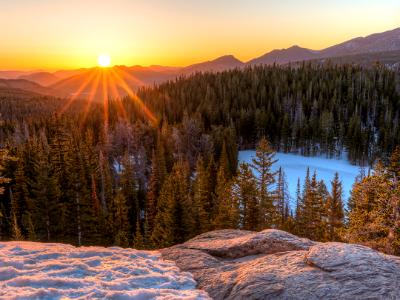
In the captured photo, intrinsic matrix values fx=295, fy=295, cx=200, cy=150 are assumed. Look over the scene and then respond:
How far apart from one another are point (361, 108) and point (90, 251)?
146502 millimetres

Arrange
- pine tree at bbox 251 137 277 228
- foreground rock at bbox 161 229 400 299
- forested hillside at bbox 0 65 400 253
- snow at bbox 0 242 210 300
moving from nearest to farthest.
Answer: foreground rock at bbox 161 229 400 299, snow at bbox 0 242 210 300, pine tree at bbox 251 137 277 228, forested hillside at bbox 0 65 400 253

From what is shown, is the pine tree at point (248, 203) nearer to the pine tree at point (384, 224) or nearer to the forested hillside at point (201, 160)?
the forested hillside at point (201, 160)

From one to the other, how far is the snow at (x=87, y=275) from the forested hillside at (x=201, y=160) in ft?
33.0

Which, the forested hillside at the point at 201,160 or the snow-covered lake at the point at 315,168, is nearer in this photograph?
the forested hillside at the point at 201,160

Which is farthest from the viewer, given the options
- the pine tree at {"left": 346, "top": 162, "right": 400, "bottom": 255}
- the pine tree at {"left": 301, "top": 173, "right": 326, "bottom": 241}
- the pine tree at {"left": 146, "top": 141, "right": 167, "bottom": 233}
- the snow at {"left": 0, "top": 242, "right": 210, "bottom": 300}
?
the pine tree at {"left": 146, "top": 141, "right": 167, "bottom": 233}

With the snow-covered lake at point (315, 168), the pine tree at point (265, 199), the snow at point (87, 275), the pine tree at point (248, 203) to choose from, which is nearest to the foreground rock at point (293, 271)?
the snow at point (87, 275)

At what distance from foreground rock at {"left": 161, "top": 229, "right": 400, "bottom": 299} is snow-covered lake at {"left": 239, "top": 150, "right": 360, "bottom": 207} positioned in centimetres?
7543

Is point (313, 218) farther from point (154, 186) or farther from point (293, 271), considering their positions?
point (293, 271)

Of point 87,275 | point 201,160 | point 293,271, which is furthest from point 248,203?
point 201,160

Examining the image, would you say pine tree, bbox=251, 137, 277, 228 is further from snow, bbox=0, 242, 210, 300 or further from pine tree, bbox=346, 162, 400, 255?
snow, bbox=0, 242, 210, 300

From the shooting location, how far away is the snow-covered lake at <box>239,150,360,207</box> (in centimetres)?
9025

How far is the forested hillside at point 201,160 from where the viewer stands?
32.5 meters

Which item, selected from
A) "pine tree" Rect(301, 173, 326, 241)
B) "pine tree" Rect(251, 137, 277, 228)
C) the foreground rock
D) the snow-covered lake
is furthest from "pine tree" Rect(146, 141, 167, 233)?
the foreground rock

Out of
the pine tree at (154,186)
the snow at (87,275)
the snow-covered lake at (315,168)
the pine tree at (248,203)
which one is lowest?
the snow-covered lake at (315,168)
